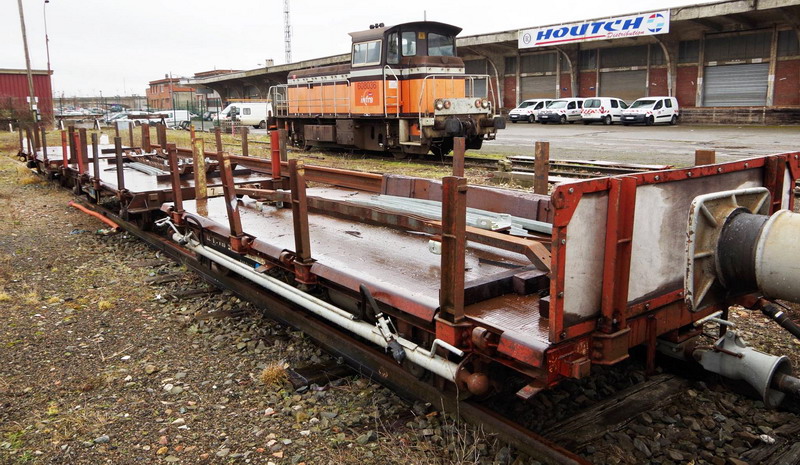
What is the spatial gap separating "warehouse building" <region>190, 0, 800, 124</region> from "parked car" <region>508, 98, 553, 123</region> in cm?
192

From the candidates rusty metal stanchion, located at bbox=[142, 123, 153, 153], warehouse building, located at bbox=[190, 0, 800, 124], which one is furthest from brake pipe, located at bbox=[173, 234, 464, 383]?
warehouse building, located at bbox=[190, 0, 800, 124]

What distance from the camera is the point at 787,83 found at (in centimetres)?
2892

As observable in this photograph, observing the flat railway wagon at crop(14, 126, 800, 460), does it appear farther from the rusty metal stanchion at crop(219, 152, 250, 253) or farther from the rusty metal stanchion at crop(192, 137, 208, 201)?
the rusty metal stanchion at crop(192, 137, 208, 201)

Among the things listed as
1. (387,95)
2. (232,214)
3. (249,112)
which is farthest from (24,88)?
(232,214)

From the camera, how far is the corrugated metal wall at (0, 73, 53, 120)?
1662 inches

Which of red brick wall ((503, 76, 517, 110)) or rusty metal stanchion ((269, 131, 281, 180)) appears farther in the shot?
red brick wall ((503, 76, 517, 110))

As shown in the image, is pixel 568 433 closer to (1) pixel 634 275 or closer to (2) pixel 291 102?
(1) pixel 634 275

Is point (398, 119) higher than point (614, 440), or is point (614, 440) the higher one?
point (398, 119)

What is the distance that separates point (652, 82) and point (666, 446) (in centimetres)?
3371

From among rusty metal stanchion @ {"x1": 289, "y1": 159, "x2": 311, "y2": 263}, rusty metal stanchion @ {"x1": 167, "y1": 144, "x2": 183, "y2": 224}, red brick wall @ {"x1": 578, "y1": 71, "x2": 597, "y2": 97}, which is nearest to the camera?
rusty metal stanchion @ {"x1": 289, "y1": 159, "x2": 311, "y2": 263}

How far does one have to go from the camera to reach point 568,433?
10.8 ft

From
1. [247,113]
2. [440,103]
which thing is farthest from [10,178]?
[247,113]

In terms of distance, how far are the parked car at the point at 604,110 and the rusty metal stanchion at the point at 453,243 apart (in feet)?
101

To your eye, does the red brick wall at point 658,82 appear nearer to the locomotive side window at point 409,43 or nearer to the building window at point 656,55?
the building window at point 656,55
